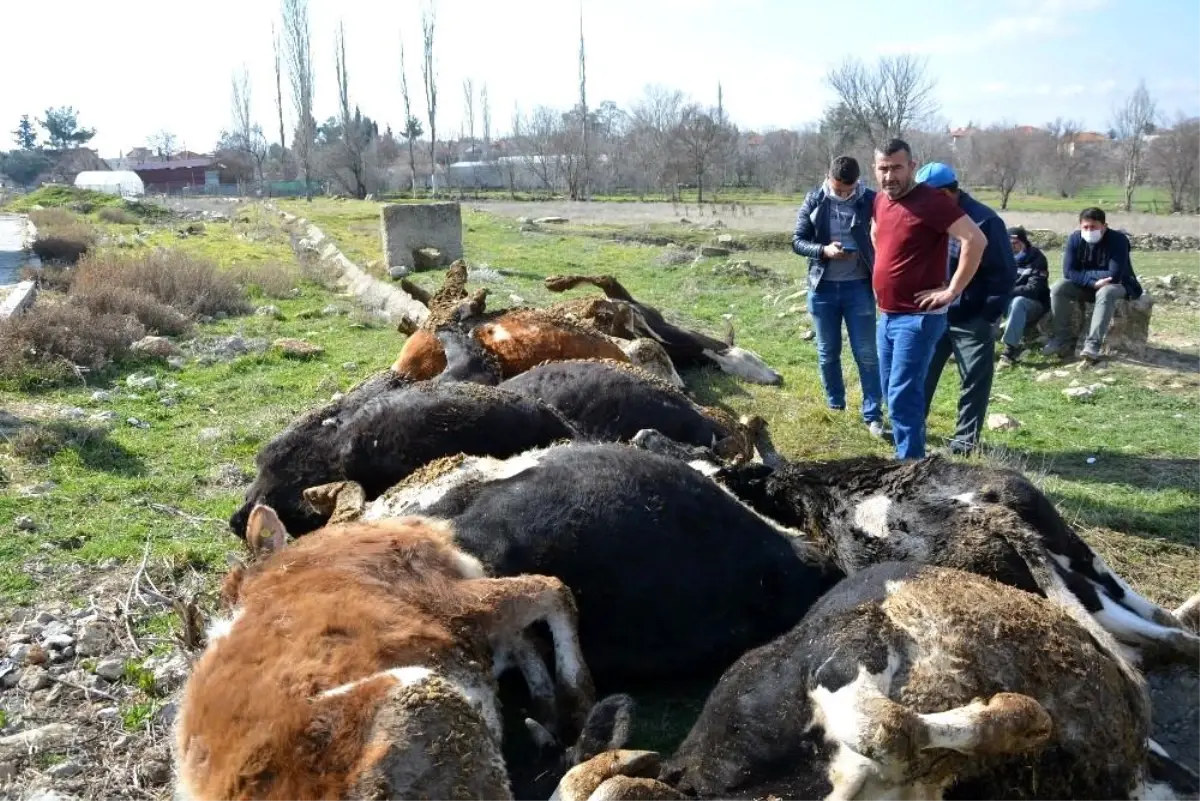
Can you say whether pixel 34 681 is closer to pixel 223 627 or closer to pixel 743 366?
pixel 223 627

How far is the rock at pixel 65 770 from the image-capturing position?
346 centimetres

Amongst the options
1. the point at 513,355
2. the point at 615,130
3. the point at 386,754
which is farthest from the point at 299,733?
the point at 615,130

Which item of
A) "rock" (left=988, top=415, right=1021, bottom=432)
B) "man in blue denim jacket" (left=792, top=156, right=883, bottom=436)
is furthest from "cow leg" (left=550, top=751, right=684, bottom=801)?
"rock" (left=988, top=415, right=1021, bottom=432)

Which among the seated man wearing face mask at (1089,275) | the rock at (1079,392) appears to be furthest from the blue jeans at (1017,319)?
the rock at (1079,392)

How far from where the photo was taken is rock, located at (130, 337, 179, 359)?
1164cm

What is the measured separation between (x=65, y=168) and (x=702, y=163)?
61.6 m

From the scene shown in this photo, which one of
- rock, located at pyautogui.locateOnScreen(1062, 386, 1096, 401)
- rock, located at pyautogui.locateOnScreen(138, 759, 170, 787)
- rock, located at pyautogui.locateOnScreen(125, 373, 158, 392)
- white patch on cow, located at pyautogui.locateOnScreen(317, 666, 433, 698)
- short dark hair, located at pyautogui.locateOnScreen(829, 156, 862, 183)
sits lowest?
rock, located at pyautogui.locateOnScreen(138, 759, 170, 787)

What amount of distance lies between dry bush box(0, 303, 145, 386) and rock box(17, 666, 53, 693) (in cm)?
678

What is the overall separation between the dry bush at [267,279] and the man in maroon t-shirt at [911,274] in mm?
13085

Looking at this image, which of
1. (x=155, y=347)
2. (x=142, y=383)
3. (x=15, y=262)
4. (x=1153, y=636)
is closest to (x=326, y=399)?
(x=142, y=383)

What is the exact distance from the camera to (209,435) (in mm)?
7941

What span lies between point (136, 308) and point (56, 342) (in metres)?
2.56

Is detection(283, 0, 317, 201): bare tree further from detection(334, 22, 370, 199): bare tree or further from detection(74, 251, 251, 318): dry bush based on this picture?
detection(74, 251, 251, 318): dry bush

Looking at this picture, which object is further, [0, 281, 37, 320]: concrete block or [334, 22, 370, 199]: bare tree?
[334, 22, 370, 199]: bare tree
